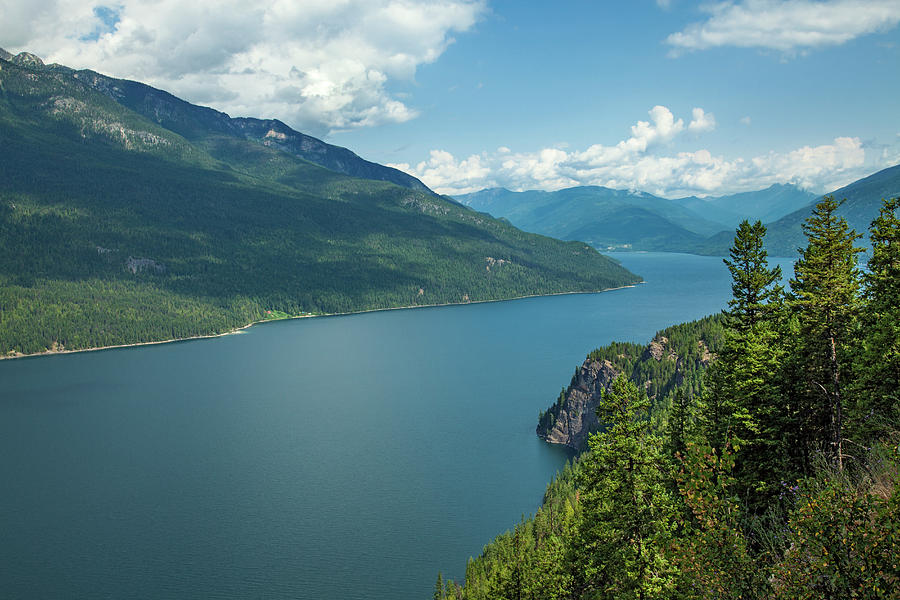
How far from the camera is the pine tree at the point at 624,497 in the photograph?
24516mm

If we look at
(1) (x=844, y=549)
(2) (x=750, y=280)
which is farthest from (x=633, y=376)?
(1) (x=844, y=549)

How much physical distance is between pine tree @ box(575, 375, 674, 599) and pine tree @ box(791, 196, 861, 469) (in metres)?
8.99

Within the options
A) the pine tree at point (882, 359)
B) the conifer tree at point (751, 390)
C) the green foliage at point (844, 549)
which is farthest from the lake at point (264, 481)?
the green foliage at point (844, 549)

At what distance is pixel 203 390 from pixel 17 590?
93.8 m

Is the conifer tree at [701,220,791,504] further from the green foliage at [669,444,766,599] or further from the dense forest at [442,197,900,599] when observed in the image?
the green foliage at [669,444,766,599]

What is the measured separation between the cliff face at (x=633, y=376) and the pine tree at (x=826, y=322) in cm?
8165

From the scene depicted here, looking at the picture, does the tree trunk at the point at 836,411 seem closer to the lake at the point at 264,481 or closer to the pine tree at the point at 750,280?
the pine tree at the point at 750,280

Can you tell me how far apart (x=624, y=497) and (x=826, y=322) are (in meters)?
13.2

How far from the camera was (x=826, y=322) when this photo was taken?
29.1 metres

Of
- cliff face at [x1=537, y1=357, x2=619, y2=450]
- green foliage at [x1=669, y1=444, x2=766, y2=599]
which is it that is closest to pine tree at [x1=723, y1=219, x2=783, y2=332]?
green foliage at [x1=669, y1=444, x2=766, y2=599]

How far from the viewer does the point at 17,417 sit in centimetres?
14138

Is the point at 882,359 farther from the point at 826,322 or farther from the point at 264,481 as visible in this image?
the point at 264,481

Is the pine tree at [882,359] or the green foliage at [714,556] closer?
the green foliage at [714,556]

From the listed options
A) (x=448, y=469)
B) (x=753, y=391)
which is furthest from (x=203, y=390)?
(x=753, y=391)
